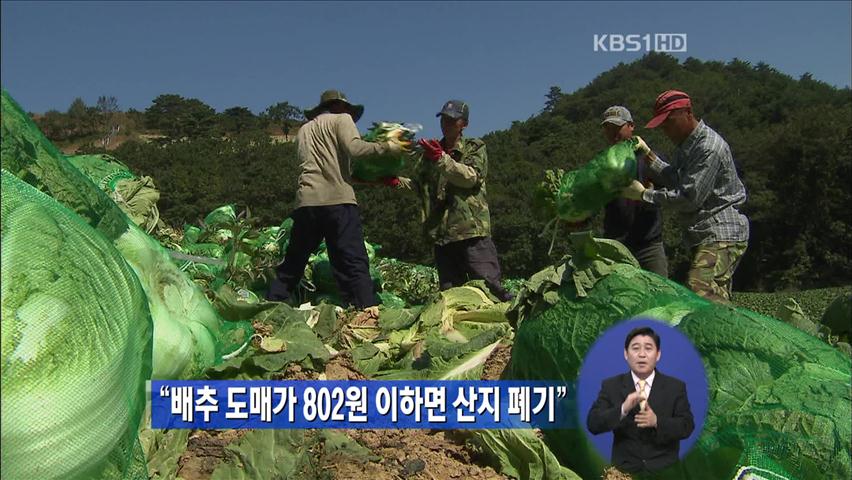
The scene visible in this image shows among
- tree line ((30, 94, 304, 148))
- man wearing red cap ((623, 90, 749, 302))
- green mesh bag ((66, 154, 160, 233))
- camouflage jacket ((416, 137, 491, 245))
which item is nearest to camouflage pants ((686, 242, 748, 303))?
man wearing red cap ((623, 90, 749, 302))

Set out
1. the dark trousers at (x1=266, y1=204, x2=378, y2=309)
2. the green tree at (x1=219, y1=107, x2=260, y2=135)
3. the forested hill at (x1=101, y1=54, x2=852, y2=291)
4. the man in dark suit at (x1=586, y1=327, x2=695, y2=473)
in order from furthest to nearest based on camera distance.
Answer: the green tree at (x1=219, y1=107, x2=260, y2=135) < the forested hill at (x1=101, y1=54, x2=852, y2=291) < the dark trousers at (x1=266, y1=204, x2=378, y2=309) < the man in dark suit at (x1=586, y1=327, x2=695, y2=473)

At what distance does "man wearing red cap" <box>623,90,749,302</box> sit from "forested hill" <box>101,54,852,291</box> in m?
9.85

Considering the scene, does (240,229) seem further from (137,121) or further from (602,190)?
(137,121)

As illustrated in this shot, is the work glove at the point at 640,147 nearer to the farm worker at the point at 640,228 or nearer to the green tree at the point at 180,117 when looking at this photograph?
the farm worker at the point at 640,228

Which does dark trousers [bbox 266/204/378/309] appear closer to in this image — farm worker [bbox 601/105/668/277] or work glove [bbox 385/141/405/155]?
work glove [bbox 385/141/405/155]

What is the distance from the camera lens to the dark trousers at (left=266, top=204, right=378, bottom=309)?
4.84 metres

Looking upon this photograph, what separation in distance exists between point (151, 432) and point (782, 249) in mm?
27025

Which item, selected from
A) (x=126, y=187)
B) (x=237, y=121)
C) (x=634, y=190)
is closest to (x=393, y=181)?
(x=126, y=187)

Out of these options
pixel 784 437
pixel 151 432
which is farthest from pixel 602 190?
pixel 151 432

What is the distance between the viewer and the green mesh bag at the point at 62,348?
139 cm

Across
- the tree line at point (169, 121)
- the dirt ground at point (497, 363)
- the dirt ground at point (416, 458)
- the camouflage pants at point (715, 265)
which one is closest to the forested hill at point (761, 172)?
the tree line at point (169, 121)

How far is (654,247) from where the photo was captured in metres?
4.46

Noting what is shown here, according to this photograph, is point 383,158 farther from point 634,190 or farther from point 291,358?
point 291,358

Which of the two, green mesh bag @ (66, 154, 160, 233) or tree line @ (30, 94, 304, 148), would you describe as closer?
green mesh bag @ (66, 154, 160, 233)
